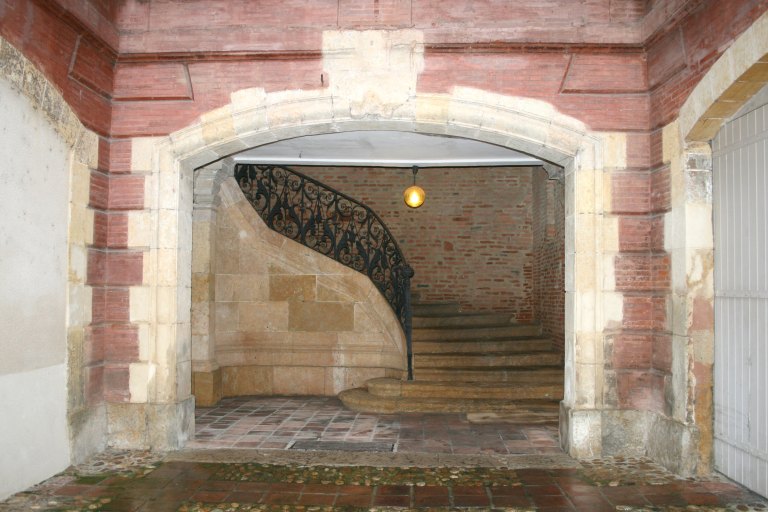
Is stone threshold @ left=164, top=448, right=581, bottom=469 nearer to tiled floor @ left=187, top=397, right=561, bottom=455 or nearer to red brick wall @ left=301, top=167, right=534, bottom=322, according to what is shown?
tiled floor @ left=187, top=397, right=561, bottom=455

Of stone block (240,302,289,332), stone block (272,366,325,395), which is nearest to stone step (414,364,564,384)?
stone block (272,366,325,395)

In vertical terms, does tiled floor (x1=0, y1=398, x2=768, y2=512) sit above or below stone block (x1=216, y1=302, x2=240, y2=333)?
below

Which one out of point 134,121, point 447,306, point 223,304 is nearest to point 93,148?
point 134,121

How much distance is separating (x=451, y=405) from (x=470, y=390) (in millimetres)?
421

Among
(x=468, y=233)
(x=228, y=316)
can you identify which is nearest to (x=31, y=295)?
(x=228, y=316)

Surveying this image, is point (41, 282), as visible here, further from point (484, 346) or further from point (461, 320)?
point (461, 320)

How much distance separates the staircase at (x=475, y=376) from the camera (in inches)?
292

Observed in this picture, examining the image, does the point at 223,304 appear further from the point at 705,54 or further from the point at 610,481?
the point at 705,54

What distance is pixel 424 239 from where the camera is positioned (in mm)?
12102

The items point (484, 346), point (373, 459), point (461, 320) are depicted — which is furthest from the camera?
point (461, 320)

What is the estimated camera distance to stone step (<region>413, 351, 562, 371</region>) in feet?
27.7

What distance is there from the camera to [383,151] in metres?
8.11

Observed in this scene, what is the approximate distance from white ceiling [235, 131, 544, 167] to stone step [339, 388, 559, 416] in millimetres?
2809

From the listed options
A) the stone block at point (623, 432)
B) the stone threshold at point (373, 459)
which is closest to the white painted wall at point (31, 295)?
the stone threshold at point (373, 459)
